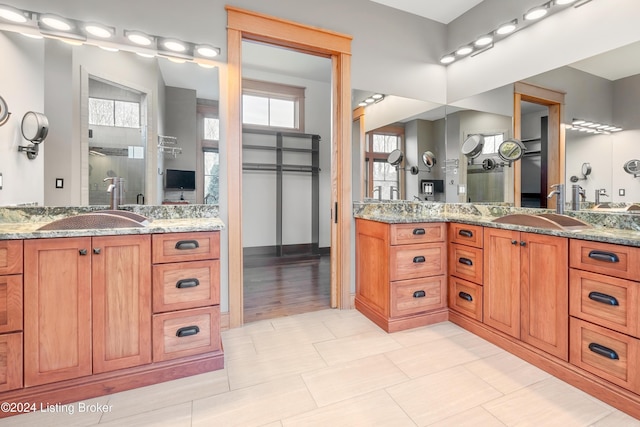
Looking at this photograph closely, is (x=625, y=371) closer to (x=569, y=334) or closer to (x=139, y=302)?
(x=569, y=334)

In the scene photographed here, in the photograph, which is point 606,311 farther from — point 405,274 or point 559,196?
point 405,274

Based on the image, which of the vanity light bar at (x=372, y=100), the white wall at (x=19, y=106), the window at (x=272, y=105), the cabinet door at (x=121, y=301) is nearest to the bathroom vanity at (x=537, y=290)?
the vanity light bar at (x=372, y=100)

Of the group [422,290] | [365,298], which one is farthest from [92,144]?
[422,290]

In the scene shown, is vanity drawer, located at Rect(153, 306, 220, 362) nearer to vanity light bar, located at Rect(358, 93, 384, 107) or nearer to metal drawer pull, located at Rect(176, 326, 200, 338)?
metal drawer pull, located at Rect(176, 326, 200, 338)

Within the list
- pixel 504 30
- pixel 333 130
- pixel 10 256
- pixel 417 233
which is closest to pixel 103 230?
pixel 10 256

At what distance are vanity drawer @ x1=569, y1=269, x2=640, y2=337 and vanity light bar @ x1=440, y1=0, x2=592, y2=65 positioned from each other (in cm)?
205

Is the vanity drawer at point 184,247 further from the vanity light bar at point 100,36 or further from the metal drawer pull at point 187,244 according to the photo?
the vanity light bar at point 100,36

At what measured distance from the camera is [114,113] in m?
2.12

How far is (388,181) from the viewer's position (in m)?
3.21

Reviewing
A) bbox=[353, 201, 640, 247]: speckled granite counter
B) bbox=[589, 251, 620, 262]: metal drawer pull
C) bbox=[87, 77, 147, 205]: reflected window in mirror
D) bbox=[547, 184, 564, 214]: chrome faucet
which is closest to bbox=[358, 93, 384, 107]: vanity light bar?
bbox=[353, 201, 640, 247]: speckled granite counter

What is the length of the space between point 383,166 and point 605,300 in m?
2.03

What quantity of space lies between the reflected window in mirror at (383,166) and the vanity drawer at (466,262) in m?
0.89

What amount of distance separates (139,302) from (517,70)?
346 centimetres

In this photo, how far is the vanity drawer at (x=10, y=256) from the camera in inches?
55.9
